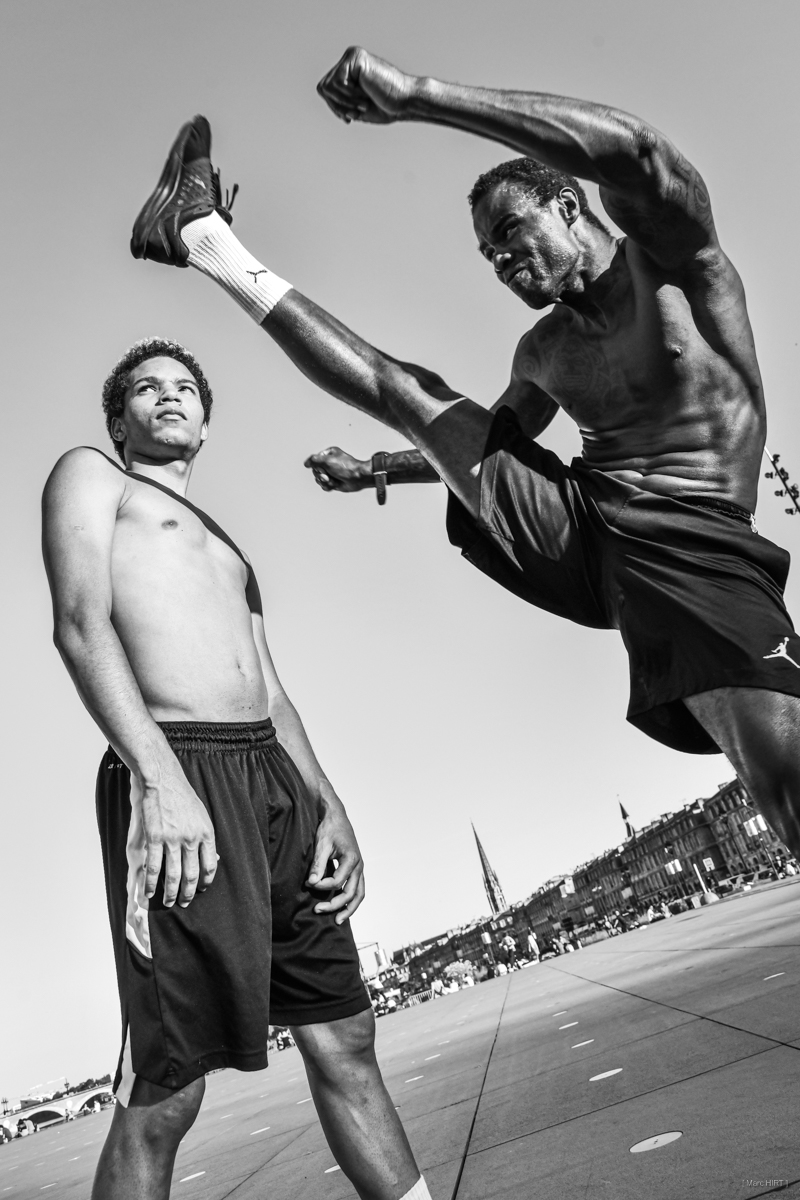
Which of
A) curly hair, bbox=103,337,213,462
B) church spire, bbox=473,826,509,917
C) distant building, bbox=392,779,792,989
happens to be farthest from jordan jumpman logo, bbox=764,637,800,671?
church spire, bbox=473,826,509,917

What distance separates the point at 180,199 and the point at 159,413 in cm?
57

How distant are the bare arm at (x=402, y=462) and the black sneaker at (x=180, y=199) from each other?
25.0 inches

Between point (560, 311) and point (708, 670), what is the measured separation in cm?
101

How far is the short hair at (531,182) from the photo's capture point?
2002 mm

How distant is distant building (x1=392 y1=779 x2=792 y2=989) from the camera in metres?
91.1

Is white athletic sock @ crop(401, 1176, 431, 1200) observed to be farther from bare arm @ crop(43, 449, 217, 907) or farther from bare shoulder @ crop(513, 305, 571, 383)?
bare shoulder @ crop(513, 305, 571, 383)

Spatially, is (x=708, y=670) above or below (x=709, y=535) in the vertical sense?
below

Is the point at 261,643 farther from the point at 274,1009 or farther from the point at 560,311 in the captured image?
the point at 560,311

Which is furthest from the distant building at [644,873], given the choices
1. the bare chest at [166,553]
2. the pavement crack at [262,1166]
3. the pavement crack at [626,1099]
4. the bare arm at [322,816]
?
the bare chest at [166,553]

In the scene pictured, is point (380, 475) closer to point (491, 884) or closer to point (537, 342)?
point (537, 342)

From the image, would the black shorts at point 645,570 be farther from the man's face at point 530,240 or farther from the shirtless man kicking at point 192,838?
the shirtless man kicking at point 192,838

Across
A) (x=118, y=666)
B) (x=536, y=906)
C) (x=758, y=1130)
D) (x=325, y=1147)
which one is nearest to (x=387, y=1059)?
(x=325, y=1147)

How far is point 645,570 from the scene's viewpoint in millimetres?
1726

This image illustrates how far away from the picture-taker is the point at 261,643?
2.54 m
